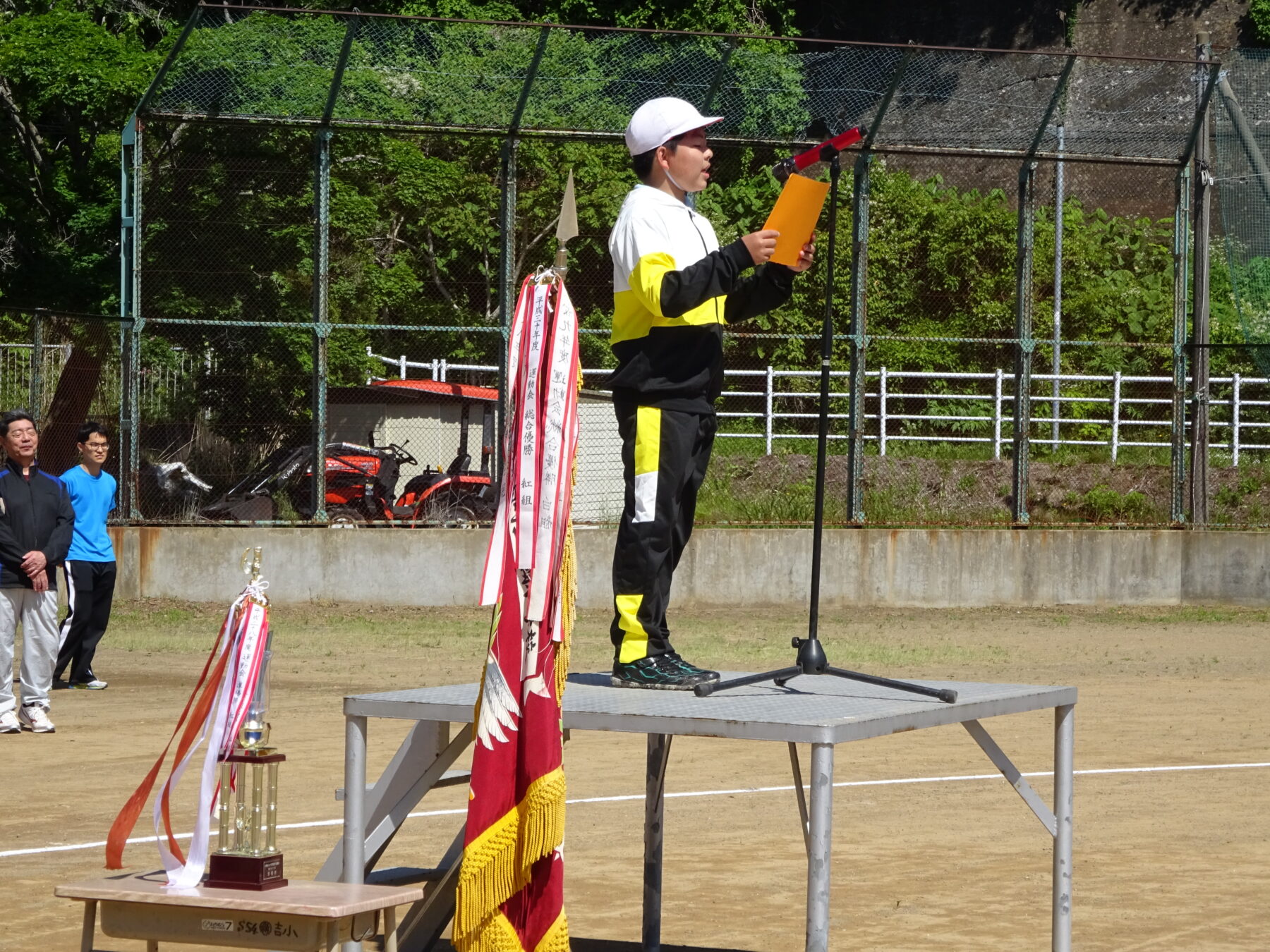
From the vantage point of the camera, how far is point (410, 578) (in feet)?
60.2

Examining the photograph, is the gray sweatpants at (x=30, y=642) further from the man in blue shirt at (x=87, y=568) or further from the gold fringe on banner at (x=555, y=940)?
the gold fringe on banner at (x=555, y=940)

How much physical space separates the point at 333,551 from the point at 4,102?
627 inches

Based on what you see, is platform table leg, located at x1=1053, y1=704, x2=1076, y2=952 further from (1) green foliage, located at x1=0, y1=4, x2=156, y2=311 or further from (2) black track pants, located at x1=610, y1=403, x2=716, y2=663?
(1) green foliage, located at x1=0, y1=4, x2=156, y2=311

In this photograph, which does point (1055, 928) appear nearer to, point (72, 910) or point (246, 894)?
point (246, 894)

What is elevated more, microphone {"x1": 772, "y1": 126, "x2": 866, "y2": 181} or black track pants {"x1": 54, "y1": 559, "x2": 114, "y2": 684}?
microphone {"x1": 772, "y1": 126, "x2": 866, "y2": 181}

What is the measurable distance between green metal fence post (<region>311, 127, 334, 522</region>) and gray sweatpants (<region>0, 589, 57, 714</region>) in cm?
643

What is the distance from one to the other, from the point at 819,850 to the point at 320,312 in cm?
1425

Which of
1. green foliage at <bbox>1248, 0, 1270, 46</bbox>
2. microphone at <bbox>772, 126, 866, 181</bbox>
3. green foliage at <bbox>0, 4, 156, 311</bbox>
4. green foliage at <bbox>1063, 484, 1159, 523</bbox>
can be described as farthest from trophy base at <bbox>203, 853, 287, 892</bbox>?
green foliage at <bbox>1248, 0, 1270, 46</bbox>

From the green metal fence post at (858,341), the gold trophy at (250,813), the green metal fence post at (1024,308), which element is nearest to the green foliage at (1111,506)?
the green metal fence post at (1024,308)

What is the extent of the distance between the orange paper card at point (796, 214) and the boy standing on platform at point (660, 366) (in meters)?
0.05

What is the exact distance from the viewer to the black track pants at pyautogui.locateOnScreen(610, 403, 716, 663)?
225 inches

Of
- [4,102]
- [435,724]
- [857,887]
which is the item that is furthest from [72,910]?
[4,102]

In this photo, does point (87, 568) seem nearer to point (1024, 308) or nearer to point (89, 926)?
point (89, 926)

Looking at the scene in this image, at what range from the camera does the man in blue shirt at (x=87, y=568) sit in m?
13.6
